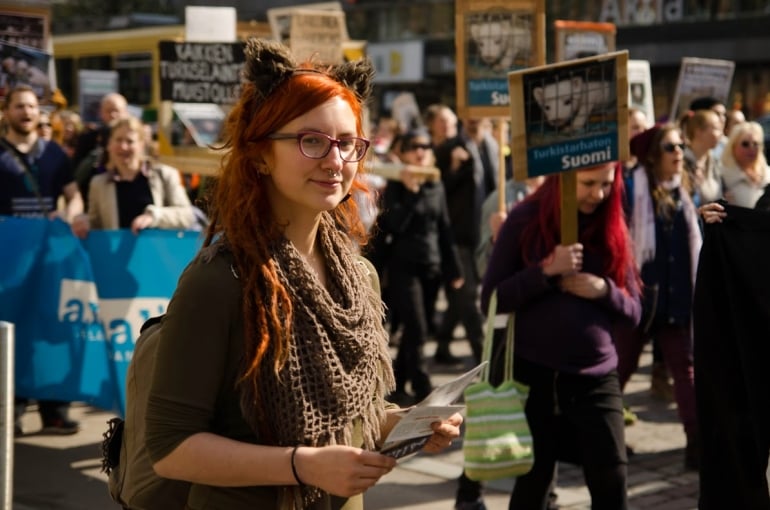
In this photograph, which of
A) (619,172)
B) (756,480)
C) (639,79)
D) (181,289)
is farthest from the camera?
(639,79)

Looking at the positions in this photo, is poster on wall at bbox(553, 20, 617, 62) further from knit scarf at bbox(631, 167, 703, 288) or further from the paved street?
the paved street

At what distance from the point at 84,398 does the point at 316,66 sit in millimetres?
4630

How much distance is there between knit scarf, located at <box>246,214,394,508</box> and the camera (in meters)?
2.48

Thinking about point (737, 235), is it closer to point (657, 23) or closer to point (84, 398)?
point (84, 398)

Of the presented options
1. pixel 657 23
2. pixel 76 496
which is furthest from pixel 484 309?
pixel 657 23

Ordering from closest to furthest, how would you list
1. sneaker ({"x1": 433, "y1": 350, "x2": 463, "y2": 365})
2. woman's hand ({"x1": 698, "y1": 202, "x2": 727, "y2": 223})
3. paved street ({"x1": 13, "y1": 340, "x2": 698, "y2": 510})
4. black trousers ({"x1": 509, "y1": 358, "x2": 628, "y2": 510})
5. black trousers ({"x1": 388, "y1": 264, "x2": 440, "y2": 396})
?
woman's hand ({"x1": 698, "y1": 202, "x2": 727, "y2": 223}) < black trousers ({"x1": 509, "y1": 358, "x2": 628, "y2": 510}) < paved street ({"x1": 13, "y1": 340, "x2": 698, "y2": 510}) < black trousers ({"x1": 388, "y1": 264, "x2": 440, "y2": 396}) < sneaker ({"x1": 433, "y1": 350, "x2": 463, "y2": 365})

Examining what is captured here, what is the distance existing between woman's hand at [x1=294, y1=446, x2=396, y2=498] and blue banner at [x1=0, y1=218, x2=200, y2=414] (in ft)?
14.9

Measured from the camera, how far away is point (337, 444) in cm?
255

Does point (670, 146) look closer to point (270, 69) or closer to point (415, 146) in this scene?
point (415, 146)

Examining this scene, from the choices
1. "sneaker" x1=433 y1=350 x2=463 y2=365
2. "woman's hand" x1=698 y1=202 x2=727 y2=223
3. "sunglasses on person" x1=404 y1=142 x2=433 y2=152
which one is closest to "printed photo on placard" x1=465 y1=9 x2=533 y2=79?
"sunglasses on person" x1=404 y1=142 x2=433 y2=152

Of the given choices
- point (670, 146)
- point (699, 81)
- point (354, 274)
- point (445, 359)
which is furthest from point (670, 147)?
point (354, 274)

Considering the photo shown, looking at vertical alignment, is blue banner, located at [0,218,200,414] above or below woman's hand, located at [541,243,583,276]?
below

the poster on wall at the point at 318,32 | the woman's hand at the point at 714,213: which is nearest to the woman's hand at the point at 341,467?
the woman's hand at the point at 714,213

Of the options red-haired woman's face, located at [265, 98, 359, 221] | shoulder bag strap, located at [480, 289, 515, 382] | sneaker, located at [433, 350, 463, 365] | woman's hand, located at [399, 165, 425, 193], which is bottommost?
sneaker, located at [433, 350, 463, 365]
